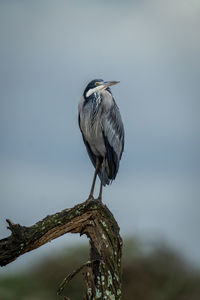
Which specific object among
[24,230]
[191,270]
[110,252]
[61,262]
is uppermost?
[61,262]

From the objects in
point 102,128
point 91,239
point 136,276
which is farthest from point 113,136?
point 136,276

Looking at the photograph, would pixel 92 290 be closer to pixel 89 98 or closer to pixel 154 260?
pixel 89 98

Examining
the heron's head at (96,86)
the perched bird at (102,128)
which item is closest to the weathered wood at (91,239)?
the perched bird at (102,128)

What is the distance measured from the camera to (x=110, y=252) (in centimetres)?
609

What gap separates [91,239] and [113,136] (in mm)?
1910

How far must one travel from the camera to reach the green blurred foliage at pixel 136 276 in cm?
1599

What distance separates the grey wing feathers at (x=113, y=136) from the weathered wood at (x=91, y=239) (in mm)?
1272

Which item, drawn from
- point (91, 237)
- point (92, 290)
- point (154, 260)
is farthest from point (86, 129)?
point (154, 260)

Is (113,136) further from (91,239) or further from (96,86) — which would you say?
(91,239)

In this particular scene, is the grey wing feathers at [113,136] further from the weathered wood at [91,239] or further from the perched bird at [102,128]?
the weathered wood at [91,239]

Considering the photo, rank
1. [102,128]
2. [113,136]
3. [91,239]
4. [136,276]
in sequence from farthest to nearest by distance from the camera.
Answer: [136,276], [113,136], [102,128], [91,239]

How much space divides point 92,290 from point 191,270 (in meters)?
11.5

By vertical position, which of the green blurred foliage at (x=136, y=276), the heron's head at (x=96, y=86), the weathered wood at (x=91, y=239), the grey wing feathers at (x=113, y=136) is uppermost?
the green blurred foliage at (x=136, y=276)

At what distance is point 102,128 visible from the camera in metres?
7.68
